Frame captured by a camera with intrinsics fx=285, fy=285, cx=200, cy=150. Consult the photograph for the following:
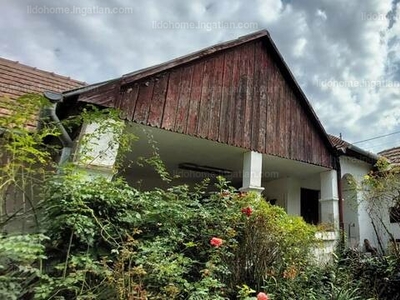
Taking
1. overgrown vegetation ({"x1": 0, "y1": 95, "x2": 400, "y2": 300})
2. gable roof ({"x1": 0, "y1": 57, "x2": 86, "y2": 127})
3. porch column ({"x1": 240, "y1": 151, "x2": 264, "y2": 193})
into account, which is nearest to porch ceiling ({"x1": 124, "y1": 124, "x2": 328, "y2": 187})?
porch column ({"x1": 240, "y1": 151, "x2": 264, "y2": 193})

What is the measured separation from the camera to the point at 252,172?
22.7 feet

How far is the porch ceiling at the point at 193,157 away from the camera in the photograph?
6.34m

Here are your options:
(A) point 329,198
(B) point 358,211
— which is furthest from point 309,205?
(A) point 329,198

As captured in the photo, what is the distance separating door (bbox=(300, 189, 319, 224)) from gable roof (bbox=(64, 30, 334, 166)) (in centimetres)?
269

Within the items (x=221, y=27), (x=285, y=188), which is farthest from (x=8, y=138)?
(x=285, y=188)

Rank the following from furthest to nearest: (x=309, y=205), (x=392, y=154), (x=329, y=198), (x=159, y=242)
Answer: (x=392, y=154), (x=309, y=205), (x=329, y=198), (x=159, y=242)

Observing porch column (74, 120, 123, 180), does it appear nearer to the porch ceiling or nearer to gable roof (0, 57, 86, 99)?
the porch ceiling

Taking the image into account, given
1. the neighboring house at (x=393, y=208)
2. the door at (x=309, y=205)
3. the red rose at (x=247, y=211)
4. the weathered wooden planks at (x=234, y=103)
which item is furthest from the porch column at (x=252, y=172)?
the door at (x=309, y=205)

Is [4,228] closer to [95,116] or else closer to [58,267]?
[58,267]

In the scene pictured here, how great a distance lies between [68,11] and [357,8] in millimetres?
6768

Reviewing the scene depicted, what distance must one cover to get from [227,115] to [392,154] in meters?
8.19

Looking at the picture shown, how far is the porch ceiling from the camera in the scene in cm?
634

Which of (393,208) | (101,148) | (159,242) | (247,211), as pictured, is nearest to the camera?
(159,242)

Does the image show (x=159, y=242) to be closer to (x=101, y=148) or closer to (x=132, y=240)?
(x=132, y=240)
